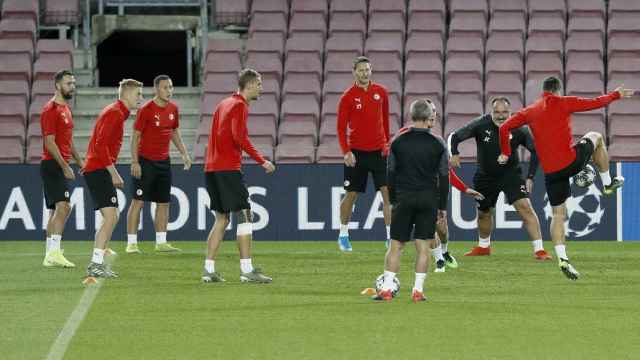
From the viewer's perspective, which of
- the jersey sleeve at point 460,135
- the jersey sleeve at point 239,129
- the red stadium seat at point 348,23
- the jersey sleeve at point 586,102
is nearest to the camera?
the jersey sleeve at point 239,129

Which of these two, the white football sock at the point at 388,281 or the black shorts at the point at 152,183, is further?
the black shorts at the point at 152,183

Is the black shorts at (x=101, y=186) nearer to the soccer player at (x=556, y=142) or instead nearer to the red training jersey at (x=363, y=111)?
the red training jersey at (x=363, y=111)

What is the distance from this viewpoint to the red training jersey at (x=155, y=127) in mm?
17516

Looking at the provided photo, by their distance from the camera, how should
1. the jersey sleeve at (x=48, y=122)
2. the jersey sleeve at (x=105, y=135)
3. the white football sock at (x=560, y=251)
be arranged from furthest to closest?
the jersey sleeve at (x=48, y=122)
the white football sock at (x=560, y=251)
the jersey sleeve at (x=105, y=135)

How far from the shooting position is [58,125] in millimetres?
15258

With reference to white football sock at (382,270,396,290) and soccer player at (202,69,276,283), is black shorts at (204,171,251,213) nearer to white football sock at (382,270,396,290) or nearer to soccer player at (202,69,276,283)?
soccer player at (202,69,276,283)

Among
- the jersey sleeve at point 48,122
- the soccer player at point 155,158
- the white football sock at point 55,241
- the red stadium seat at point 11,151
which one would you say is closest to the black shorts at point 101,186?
the jersey sleeve at point 48,122

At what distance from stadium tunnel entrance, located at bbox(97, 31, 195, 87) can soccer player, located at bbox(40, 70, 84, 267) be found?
11033 mm

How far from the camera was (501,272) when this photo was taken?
14.9 m

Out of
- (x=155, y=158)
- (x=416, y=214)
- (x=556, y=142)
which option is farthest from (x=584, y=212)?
(x=416, y=214)

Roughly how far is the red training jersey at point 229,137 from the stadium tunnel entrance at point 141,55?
13.0 m

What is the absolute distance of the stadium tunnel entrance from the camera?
26578 millimetres

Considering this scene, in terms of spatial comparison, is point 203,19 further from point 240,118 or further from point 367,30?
point 240,118

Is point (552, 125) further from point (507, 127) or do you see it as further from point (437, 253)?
point (437, 253)
